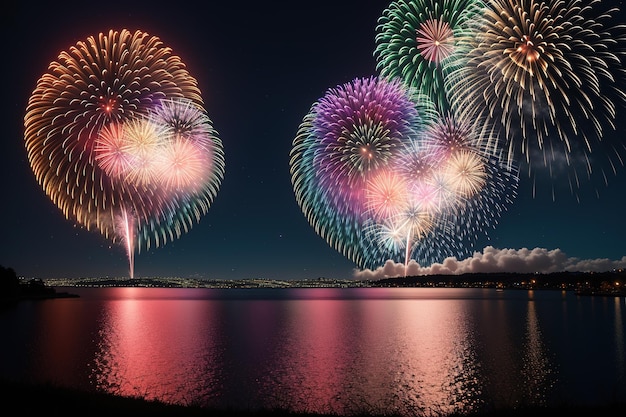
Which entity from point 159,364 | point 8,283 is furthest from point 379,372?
point 8,283

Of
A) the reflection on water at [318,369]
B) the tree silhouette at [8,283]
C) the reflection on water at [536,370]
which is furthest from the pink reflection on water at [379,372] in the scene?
the tree silhouette at [8,283]

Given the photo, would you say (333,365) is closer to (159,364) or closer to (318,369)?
(318,369)

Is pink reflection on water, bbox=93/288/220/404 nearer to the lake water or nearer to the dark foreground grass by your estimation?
the lake water

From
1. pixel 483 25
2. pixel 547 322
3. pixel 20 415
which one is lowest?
pixel 547 322

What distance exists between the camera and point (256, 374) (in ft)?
→ 139

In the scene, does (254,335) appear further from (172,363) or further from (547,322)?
(547,322)

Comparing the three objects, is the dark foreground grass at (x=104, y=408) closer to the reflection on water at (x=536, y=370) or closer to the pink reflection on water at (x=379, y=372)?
the pink reflection on water at (x=379, y=372)

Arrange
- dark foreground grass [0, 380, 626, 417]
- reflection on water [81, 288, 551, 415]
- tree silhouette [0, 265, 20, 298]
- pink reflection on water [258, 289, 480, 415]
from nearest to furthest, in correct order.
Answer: dark foreground grass [0, 380, 626, 417], pink reflection on water [258, 289, 480, 415], reflection on water [81, 288, 551, 415], tree silhouette [0, 265, 20, 298]

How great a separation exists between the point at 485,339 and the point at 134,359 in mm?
42028

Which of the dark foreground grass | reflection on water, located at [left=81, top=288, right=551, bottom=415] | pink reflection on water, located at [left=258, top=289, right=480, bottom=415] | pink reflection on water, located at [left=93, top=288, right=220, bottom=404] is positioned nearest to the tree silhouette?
pink reflection on water, located at [left=93, top=288, right=220, bottom=404]

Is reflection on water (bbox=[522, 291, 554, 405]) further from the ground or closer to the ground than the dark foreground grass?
closer to the ground

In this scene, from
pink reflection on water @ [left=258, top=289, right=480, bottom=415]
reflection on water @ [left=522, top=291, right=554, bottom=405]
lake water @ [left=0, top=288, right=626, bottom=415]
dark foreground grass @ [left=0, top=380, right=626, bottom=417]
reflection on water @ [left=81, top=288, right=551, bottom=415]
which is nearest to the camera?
dark foreground grass @ [left=0, top=380, right=626, bottom=417]

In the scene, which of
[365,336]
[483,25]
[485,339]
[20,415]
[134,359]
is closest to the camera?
[20,415]

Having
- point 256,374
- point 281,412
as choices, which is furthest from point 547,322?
point 281,412
